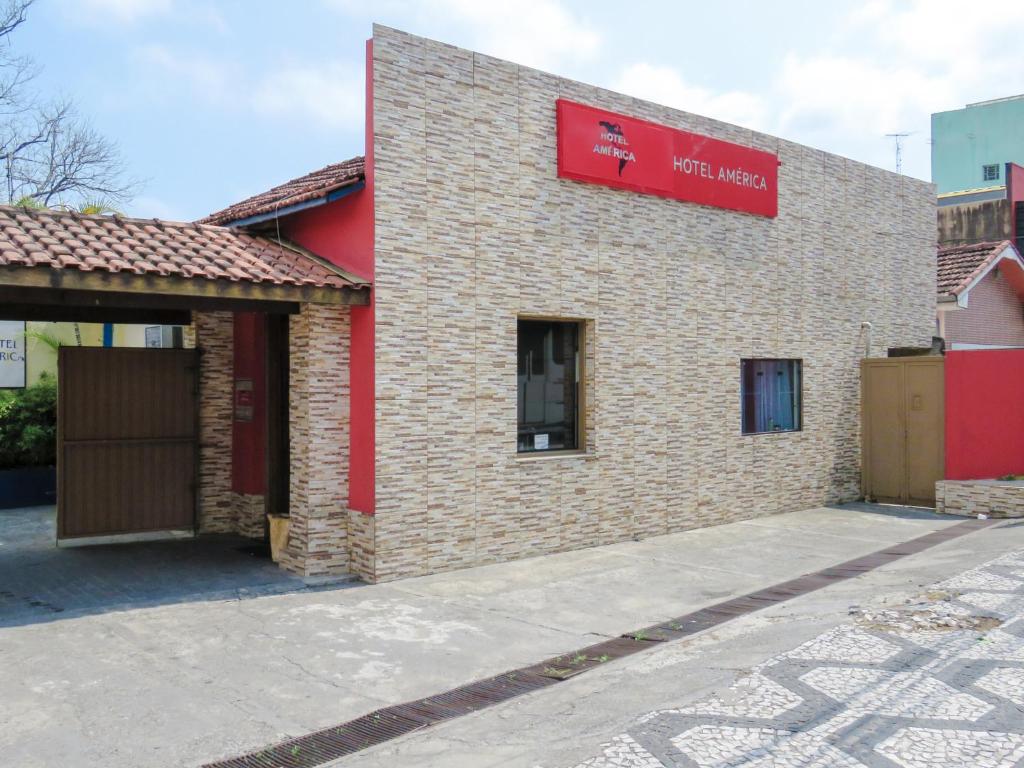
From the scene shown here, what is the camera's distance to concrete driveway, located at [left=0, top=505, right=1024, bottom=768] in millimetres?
5219

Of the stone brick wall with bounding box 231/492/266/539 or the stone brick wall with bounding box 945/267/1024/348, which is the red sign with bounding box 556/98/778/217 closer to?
the stone brick wall with bounding box 231/492/266/539

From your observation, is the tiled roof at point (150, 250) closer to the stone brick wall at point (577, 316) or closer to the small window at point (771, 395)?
the stone brick wall at point (577, 316)

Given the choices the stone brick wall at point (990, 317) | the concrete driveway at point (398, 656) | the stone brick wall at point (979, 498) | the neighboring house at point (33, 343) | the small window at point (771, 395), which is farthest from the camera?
the stone brick wall at point (990, 317)

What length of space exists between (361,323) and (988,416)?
10.5m

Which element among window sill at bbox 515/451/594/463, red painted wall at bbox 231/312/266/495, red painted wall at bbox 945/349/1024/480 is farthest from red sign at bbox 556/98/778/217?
red painted wall at bbox 231/312/266/495

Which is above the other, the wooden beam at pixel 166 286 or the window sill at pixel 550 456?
the wooden beam at pixel 166 286

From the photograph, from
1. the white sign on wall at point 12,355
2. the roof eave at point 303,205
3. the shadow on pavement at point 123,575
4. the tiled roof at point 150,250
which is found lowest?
the shadow on pavement at point 123,575

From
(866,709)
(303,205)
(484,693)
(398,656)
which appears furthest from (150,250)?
(866,709)

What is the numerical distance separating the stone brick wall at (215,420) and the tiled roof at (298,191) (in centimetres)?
147

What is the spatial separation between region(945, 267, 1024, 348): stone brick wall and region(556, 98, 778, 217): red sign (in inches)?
296

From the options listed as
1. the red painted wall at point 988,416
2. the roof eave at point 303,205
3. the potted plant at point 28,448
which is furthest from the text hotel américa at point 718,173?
the potted plant at point 28,448

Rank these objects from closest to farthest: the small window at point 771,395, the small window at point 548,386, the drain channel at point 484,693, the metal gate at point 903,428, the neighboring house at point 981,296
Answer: the drain channel at point 484,693 < the small window at point 548,386 < the small window at point 771,395 < the metal gate at point 903,428 < the neighboring house at point 981,296

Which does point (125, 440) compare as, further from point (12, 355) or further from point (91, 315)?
point (12, 355)

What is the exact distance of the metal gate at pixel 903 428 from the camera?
14.7 m
